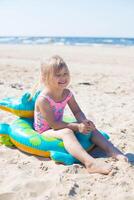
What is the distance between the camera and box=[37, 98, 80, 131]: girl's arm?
154 inches

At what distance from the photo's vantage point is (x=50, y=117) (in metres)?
3.96

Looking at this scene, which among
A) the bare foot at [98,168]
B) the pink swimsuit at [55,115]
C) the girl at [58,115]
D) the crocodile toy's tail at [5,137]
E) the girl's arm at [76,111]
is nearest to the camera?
the bare foot at [98,168]

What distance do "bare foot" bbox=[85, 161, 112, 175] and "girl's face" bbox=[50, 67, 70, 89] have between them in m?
0.88

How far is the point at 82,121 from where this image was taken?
13.7 ft

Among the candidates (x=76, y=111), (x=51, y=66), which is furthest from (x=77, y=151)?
(x=51, y=66)

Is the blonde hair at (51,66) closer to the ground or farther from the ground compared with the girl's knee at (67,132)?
farther from the ground

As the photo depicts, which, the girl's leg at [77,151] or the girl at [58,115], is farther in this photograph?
the girl at [58,115]

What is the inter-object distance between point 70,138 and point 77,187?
67cm

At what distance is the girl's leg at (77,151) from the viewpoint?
137 inches

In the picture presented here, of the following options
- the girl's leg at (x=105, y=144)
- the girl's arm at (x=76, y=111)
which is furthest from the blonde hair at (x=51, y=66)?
the girl's leg at (x=105, y=144)

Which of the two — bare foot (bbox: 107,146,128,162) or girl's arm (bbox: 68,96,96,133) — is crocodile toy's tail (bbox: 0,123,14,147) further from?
bare foot (bbox: 107,146,128,162)

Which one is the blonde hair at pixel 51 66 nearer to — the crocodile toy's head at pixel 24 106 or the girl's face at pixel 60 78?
the girl's face at pixel 60 78

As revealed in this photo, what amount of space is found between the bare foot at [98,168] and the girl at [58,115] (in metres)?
0.12

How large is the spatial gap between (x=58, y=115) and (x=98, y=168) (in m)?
0.87
